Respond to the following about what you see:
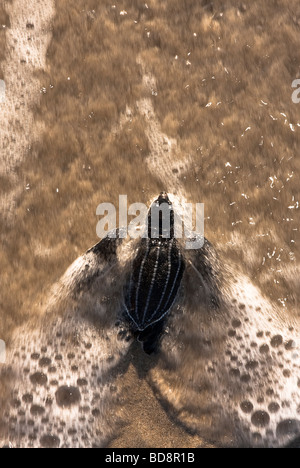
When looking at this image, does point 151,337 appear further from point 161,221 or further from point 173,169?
point 173,169

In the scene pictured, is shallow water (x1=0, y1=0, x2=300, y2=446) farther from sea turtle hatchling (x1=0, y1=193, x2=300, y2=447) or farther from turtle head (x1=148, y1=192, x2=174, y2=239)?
turtle head (x1=148, y1=192, x2=174, y2=239)

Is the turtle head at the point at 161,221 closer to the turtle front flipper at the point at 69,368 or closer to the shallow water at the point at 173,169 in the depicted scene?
the shallow water at the point at 173,169

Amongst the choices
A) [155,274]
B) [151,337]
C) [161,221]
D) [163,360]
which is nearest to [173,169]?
[161,221]

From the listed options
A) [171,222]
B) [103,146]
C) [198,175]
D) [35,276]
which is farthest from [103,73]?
[35,276]

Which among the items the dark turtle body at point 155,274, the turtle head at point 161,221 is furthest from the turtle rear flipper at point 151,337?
the turtle head at point 161,221

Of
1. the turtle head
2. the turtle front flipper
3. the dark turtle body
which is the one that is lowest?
the turtle front flipper

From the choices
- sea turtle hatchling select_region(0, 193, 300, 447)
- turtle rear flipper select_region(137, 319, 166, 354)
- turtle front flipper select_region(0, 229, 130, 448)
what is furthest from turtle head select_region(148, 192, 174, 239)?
turtle rear flipper select_region(137, 319, 166, 354)
